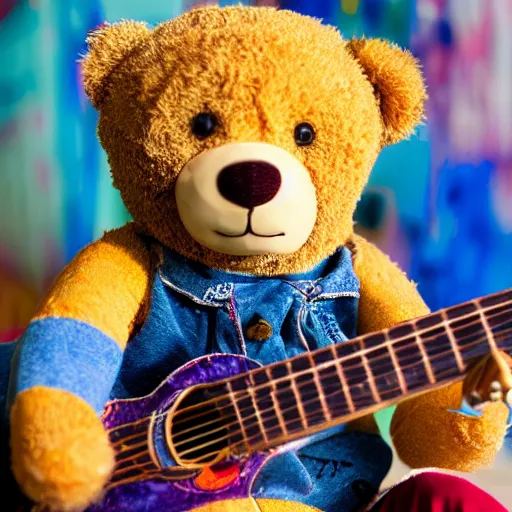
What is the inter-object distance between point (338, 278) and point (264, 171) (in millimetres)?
176

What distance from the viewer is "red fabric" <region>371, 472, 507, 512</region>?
62 cm

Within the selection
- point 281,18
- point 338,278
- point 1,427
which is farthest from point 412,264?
point 1,427

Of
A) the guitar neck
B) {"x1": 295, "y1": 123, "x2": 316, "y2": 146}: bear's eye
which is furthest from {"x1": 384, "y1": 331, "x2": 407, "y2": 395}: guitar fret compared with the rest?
{"x1": 295, "y1": 123, "x2": 316, "y2": 146}: bear's eye

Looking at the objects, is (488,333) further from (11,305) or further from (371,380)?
(11,305)

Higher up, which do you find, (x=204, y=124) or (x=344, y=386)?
(x=204, y=124)

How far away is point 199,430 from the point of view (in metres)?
0.60

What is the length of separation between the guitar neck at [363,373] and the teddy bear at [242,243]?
0.07 metres

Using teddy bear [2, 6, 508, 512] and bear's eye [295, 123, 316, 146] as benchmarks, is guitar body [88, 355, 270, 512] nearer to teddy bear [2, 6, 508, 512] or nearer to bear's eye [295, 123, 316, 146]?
teddy bear [2, 6, 508, 512]

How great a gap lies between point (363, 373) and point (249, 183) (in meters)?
0.18

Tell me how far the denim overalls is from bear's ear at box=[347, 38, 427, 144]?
0.56 feet

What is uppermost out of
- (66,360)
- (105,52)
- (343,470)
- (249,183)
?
(105,52)

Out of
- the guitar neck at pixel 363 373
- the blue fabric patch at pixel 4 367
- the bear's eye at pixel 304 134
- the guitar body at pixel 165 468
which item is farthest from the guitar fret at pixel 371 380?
the blue fabric patch at pixel 4 367

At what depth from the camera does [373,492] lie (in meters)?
→ 0.71

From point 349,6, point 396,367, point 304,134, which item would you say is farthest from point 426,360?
point 349,6
